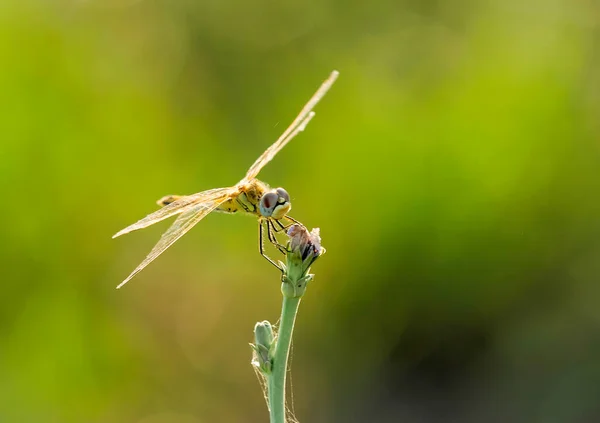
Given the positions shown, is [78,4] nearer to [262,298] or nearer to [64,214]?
[64,214]

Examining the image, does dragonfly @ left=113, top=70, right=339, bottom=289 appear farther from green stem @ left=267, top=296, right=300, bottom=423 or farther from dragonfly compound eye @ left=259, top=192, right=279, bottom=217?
green stem @ left=267, top=296, right=300, bottom=423

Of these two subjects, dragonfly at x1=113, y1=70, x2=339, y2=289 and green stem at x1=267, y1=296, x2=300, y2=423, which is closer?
green stem at x1=267, y1=296, x2=300, y2=423

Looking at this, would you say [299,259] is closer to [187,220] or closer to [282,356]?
[282,356]

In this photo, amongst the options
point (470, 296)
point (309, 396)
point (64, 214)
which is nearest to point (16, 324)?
point (64, 214)

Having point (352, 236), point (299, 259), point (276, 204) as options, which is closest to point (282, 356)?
point (299, 259)

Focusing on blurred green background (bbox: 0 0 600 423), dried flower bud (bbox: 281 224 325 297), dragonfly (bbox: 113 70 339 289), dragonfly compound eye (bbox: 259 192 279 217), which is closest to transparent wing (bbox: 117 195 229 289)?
dragonfly (bbox: 113 70 339 289)

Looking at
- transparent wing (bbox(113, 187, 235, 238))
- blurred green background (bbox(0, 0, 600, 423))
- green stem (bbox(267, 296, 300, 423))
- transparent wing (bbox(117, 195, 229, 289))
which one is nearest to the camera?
green stem (bbox(267, 296, 300, 423))

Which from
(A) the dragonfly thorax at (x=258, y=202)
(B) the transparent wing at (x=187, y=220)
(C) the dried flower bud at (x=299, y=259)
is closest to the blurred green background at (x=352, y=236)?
(A) the dragonfly thorax at (x=258, y=202)
